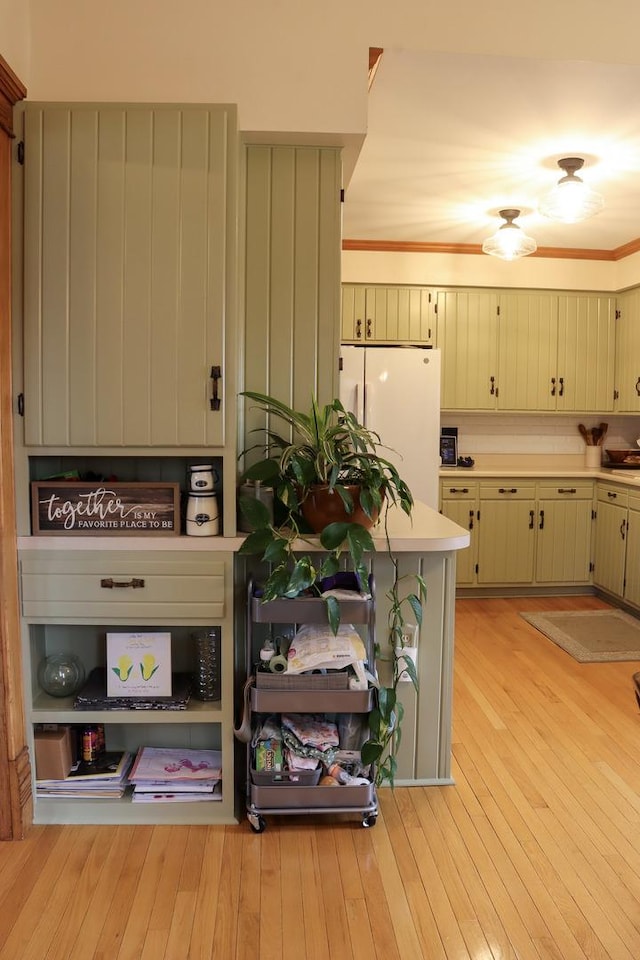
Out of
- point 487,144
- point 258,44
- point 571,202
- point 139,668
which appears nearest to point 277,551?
point 139,668

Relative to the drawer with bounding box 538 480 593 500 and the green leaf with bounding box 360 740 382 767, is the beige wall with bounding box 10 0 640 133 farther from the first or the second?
the drawer with bounding box 538 480 593 500

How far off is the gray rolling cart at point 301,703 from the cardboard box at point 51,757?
1.94 feet

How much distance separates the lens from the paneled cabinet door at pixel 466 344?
16.6ft

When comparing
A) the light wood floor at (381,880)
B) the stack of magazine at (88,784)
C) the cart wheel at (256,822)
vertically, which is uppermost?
the stack of magazine at (88,784)

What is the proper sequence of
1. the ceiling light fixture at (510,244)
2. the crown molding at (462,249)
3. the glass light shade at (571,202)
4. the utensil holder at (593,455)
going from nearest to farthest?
the glass light shade at (571,202) < the ceiling light fixture at (510,244) < the crown molding at (462,249) < the utensil holder at (593,455)

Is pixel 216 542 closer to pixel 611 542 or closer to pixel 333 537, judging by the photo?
pixel 333 537

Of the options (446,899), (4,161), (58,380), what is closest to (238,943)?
(446,899)

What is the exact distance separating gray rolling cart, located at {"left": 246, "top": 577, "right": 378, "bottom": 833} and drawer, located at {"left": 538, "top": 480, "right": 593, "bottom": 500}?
3152 mm

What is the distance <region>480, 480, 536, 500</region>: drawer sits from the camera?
16.2 ft

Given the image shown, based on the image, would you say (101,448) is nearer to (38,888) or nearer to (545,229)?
(38,888)

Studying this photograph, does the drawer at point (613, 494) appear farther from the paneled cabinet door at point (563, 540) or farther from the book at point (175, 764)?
the book at point (175, 764)

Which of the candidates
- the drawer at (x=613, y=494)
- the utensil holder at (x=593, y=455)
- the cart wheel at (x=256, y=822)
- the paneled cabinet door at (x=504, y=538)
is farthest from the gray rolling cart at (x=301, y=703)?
the utensil holder at (x=593, y=455)

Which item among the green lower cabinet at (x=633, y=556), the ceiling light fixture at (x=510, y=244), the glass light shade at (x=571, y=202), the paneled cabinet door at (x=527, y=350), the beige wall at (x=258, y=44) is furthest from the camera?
the paneled cabinet door at (x=527, y=350)

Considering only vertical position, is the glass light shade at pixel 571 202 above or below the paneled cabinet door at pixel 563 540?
above
